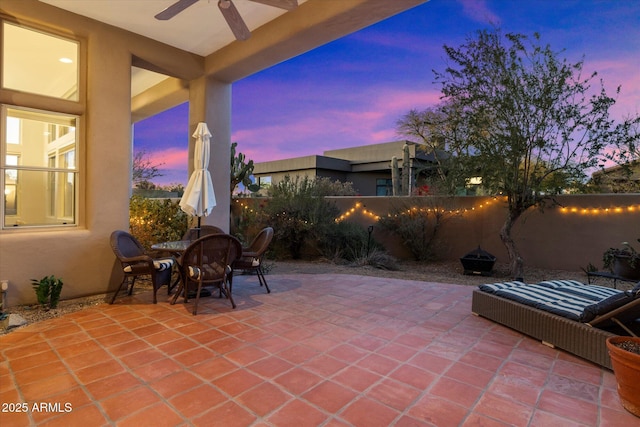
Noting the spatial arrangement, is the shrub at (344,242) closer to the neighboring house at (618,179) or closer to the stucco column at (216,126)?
the stucco column at (216,126)

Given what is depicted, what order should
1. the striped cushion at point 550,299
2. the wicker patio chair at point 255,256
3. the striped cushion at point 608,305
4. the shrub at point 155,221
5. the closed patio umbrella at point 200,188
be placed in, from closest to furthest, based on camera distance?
the striped cushion at point 608,305, the striped cushion at point 550,299, the closed patio umbrella at point 200,188, the wicker patio chair at point 255,256, the shrub at point 155,221

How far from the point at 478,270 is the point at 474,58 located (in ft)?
14.7

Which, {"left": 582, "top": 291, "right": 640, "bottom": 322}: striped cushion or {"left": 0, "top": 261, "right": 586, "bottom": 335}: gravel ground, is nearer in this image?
{"left": 582, "top": 291, "right": 640, "bottom": 322}: striped cushion

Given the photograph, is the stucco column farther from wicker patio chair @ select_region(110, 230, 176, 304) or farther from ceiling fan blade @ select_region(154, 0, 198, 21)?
ceiling fan blade @ select_region(154, 0, 198, 21)

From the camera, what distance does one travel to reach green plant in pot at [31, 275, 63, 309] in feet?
13.3

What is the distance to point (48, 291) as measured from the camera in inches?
161

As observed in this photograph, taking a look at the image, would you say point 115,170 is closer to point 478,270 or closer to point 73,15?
point 73,15

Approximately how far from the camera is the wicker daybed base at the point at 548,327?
2756 millimetres

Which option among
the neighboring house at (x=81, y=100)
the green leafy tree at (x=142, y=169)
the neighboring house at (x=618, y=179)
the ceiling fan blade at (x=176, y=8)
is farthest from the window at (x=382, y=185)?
the ceiling fan blade at (x=176, y=8)

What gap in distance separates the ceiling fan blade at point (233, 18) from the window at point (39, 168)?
282 centimetres

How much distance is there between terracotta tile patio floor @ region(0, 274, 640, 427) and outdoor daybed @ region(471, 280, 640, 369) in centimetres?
12

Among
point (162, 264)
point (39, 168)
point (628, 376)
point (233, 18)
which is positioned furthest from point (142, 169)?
point (628, 376)

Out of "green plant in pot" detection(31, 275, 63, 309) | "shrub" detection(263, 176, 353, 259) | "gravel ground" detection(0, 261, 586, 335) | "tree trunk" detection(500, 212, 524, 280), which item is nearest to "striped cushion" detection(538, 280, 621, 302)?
"gravel ground" detection(0, 261, 586, 335)

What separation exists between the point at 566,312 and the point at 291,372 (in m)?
2.61
